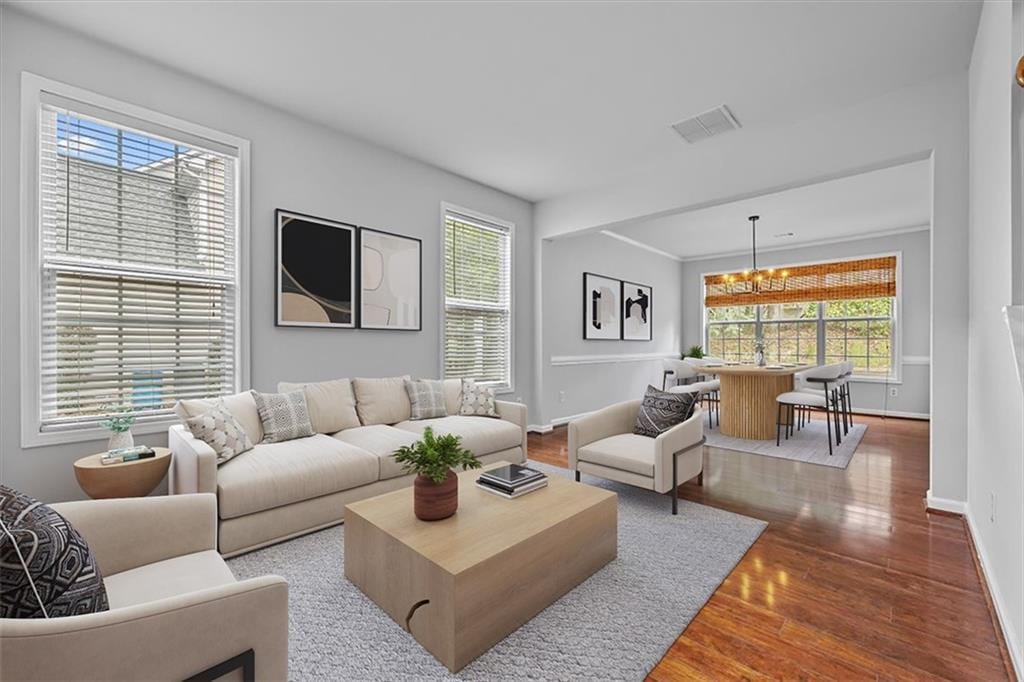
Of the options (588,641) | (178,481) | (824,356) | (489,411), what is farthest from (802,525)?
(824,356)

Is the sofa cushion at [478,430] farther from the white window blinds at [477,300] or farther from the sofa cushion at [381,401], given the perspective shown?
the white window blinds at [477,300]

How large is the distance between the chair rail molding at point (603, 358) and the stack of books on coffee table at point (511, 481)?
3.38 metres

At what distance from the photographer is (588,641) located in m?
1.71

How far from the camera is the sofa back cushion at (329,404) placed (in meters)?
3.31

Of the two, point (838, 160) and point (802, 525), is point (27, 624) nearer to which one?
point (802, 525)

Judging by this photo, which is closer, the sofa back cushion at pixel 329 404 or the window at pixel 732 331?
the sofa back cushion at pixel 329 404

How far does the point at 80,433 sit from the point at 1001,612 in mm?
4619

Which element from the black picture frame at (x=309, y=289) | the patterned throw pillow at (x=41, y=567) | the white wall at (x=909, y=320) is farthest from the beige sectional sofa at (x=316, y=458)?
the white wall at (x=909, y=320)

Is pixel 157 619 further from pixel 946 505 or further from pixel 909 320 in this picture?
pixel 909 320

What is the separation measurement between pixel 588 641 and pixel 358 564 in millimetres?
1046

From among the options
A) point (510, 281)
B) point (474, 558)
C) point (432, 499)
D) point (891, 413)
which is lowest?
point (891, 413)

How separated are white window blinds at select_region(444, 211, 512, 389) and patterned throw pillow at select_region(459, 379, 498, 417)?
2.02 feet

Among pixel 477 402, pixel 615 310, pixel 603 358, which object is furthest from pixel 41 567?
pixel 615 310

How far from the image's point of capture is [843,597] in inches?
79.8
